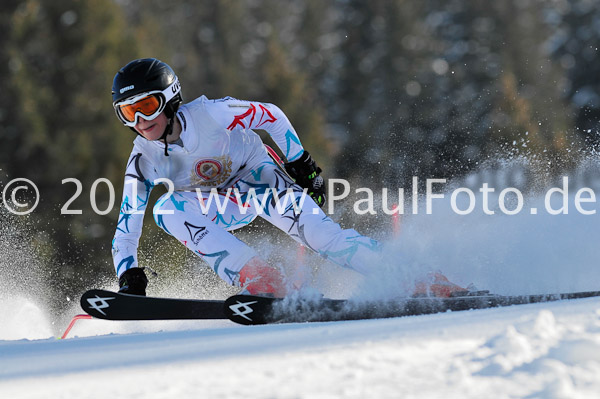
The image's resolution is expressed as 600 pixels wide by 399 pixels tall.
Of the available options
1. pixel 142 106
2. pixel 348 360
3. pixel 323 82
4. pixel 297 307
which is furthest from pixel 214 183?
pixel 323 82

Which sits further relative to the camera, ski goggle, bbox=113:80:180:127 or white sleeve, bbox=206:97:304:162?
white sleeve, bbox=206:97:304:162

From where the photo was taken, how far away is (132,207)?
14.5 ft

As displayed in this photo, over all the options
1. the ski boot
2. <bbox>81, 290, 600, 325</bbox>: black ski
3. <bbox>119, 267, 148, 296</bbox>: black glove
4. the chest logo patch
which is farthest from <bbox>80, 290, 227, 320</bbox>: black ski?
the ski boot

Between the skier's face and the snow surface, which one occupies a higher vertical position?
the skier's face

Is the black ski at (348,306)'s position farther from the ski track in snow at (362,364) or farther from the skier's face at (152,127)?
the skier's face at (152,127)

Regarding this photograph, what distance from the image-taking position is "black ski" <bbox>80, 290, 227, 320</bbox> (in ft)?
13.1

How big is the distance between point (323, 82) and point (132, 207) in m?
23.4

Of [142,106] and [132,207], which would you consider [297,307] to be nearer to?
[132,207]

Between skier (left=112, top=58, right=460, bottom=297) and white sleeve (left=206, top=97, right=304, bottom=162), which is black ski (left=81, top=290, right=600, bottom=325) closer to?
skier (left=112, top=58, right=460, bottom=297)

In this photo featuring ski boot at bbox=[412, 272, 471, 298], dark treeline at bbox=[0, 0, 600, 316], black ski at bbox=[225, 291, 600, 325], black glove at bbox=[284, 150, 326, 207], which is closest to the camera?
black ski at bbox=[225, 291, 600, 325]

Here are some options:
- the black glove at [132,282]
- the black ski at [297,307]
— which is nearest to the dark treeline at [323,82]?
the black ski at [297,307]

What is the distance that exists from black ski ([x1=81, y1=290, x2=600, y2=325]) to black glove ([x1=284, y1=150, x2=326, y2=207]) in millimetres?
1060

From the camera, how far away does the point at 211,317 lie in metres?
4.01

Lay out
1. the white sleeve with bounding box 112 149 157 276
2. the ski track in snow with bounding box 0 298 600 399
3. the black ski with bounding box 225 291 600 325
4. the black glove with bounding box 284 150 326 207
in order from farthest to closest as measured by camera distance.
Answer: the black glove with bounding box 284 150 326 207, the white sleeve with bounding box 112 149 157 276, the black ski with bounding box 225 291 600 325, the ski track in snow with bounding box 0 298 600 399
